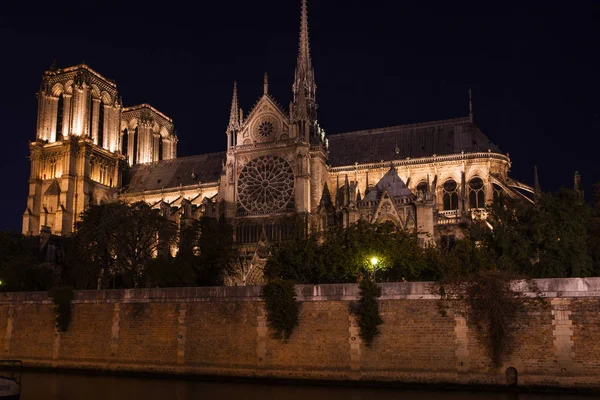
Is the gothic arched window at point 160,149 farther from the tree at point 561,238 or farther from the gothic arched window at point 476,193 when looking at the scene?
the tree at point 561,238

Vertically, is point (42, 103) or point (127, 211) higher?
point (42, 103)

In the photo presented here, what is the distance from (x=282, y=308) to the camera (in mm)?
26219

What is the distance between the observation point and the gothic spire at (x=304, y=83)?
181 ft

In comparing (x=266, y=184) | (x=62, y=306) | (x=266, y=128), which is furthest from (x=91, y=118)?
(x=62, y=306)

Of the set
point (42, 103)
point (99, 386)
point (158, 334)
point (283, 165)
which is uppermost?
point (42, 103)

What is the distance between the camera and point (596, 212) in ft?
108

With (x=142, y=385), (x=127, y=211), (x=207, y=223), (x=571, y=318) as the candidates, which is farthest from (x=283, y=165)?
(x=571, y=318)

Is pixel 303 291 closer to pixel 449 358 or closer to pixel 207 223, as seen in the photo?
pixel 449 358

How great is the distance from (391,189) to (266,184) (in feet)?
38.9

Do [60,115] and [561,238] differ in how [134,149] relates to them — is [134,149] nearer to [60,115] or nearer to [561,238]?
[60,115]

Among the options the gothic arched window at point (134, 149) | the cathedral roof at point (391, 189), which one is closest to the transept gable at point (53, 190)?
the gothic arched window at point (134, 149)

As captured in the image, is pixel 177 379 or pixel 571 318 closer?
pixel 571 318

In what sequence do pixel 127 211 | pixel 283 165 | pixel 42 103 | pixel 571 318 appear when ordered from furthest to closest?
pixel 42 103
pixel 283 165
pixel 127 211
pixel 571 318

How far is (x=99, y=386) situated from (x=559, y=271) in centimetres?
1985
